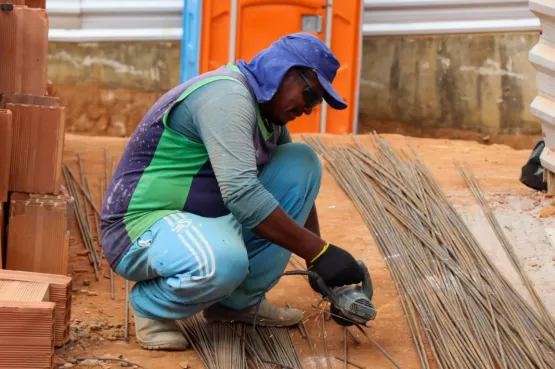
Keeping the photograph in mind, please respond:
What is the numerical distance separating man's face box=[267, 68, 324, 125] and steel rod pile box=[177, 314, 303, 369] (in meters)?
0.91

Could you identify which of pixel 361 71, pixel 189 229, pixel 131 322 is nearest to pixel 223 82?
pixel 189 229

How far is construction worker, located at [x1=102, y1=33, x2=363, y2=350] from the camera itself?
10.8ft

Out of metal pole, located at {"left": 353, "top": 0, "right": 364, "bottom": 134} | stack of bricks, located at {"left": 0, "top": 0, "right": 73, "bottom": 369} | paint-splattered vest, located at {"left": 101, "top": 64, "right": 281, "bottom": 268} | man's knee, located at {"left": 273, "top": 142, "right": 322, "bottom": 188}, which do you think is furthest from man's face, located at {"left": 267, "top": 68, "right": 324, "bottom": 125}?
metal pole, located at {"left": 353, "top": 0, "right": 364, "bottom": 134}

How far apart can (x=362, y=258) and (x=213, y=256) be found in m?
1.44

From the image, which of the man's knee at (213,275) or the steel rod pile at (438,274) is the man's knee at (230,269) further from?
the steel rod pile at (438,274)

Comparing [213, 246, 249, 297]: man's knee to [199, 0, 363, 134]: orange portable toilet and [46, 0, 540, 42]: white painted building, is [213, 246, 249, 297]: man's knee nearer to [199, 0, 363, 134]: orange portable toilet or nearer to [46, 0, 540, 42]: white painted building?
[199, 0, 363, 134]: orange portable toilet

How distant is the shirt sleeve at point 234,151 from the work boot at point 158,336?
0.59 metres

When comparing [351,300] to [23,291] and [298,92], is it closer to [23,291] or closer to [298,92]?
[298,92]

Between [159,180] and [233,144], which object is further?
[159,180]

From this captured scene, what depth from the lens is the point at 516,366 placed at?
3498mm

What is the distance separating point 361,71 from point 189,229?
5.08m

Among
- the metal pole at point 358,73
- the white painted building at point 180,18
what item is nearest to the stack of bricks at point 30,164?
the white painted building at point 180,18

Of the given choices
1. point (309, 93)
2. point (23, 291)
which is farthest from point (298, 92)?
point (23, 291)

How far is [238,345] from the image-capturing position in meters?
3.62
